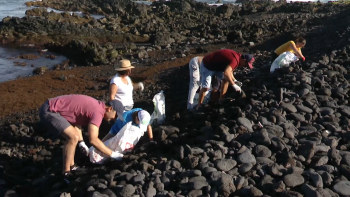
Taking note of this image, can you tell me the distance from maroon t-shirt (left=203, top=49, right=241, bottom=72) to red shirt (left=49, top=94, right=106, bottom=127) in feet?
7.48

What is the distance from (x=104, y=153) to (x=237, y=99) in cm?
255

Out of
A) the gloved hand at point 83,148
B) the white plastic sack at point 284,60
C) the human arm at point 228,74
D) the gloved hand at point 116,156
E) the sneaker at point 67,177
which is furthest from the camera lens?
the white plastic sack at point 284,60

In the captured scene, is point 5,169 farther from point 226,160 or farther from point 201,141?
point 226,160

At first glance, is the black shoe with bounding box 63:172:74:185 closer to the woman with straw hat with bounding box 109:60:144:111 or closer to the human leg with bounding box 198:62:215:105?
the woman with straw hat with bounding box 109:60:144:111

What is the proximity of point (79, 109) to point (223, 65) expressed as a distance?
103 inches

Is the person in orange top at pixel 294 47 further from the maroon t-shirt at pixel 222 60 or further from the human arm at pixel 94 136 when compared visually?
the human arm at pixel 94 136

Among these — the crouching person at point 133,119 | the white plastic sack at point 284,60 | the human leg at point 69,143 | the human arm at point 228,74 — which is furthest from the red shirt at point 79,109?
the white plastic sack at point 284,60

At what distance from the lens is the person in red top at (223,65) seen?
20.3ft

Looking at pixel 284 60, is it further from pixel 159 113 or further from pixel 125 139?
pixel 125 139

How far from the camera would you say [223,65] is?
6.38 meters

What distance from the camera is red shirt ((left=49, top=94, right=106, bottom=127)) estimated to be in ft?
15.4

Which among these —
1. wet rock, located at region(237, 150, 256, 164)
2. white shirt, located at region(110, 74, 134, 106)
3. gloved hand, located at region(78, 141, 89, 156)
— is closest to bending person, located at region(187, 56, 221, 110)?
white shirt, located at region(110, 74, 134, 106)

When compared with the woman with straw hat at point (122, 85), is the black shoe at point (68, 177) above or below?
below

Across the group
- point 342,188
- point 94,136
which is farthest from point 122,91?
point 342,188
